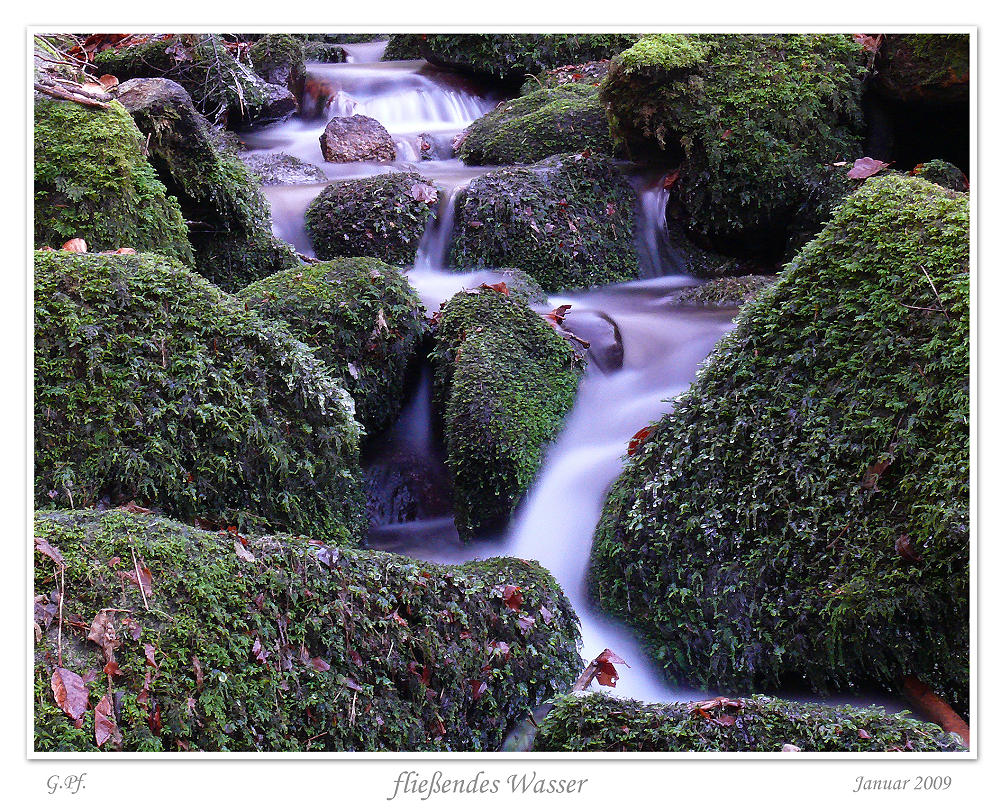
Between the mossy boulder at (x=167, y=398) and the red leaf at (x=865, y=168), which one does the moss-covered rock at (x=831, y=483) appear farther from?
the red leaf at (x=865, y=168)

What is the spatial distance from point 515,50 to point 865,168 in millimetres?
5803

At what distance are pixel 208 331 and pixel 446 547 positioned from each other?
1.67m

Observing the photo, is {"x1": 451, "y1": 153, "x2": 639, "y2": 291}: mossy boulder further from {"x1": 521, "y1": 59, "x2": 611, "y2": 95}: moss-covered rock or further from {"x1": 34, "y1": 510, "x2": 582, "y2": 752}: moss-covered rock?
{"x1": 34, "y1": 510, "x2": 582, "y2": 752}: moss-covered rock

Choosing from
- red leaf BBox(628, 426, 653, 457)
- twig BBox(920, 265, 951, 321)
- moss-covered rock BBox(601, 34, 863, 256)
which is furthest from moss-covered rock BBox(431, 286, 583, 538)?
moss-covered rock BBox(601, 34, 863, 256)

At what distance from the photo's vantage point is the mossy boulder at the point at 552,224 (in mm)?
6742

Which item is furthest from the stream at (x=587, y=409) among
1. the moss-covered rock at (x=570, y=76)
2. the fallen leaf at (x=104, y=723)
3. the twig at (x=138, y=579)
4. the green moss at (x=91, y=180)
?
the moss-covered rock at (x=570, y=76)

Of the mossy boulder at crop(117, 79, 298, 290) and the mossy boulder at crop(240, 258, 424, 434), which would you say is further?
the mossy boulder at crop(117, 79, 298, 290)

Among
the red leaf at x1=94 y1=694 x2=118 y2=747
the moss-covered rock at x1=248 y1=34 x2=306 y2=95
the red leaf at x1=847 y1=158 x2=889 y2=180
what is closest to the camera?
the red leaf at x1=94 y1=694 x2=118 y2=747

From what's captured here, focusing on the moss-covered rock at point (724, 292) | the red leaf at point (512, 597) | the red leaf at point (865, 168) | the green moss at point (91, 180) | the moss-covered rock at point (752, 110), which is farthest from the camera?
the moss-covered rock at point (752, 110)

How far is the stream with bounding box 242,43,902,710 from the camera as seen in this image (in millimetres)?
3965

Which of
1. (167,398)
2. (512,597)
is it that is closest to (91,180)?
(167,398)

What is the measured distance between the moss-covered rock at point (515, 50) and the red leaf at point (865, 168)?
4749mm

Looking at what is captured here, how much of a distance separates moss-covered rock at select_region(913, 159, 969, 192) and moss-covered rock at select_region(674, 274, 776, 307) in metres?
1.39
